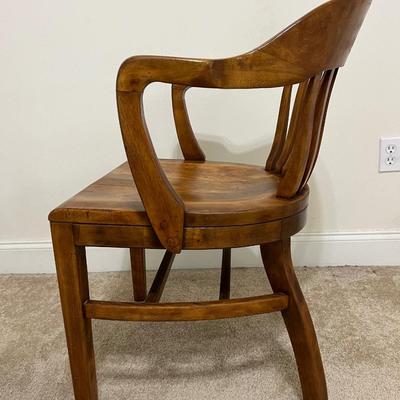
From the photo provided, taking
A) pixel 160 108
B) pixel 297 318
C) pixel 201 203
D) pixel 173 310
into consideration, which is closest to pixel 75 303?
pixel 173 310

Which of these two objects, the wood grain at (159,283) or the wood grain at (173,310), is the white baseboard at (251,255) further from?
the wood grain at (173,310)

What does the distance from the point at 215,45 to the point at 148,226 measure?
0.77 m

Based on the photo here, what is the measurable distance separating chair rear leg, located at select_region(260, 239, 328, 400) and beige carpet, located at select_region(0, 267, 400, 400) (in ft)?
0.29

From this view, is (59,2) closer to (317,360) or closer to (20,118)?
(20,118)

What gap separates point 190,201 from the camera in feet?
2.16

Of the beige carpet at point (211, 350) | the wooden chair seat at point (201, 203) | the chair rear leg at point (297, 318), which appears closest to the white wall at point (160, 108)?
the beige carpet at point (211, 350)

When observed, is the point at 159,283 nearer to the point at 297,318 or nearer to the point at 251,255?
the point at 297,318

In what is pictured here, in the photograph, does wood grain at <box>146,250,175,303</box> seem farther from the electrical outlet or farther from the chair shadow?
the electrical outlet

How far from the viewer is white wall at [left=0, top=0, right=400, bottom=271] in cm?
115

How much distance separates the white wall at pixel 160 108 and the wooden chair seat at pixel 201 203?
1.48 ft

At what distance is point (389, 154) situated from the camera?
126cm

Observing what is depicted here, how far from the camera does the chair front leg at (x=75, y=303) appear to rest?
630mm

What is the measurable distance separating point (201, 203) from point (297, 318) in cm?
27

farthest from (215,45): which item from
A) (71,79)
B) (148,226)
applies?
(148,226)
